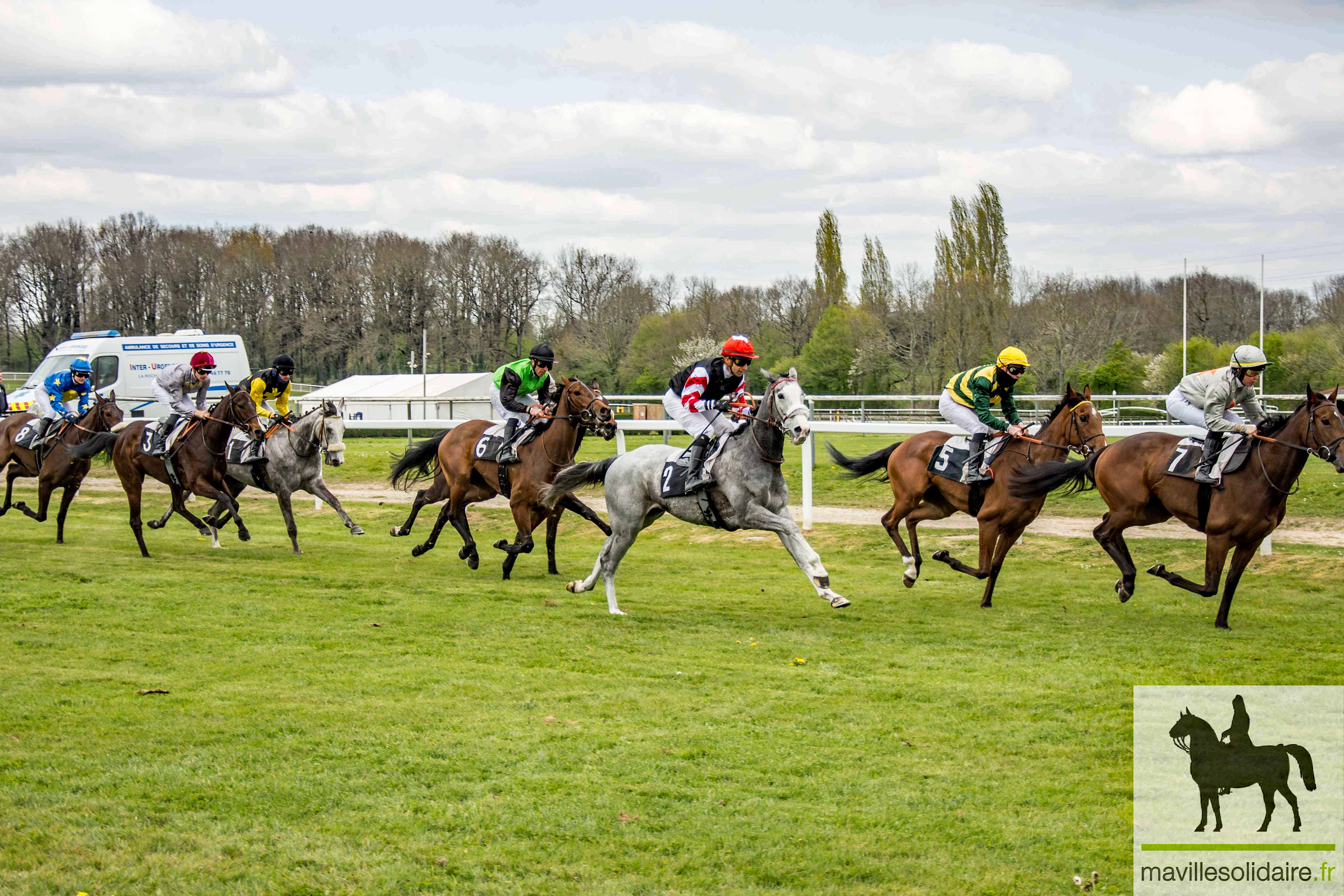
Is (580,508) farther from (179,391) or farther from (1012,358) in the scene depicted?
(179,391)

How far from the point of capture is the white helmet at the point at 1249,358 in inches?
326

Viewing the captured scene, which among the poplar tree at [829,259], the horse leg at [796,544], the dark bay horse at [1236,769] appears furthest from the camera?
the poplar tree at [829,259]

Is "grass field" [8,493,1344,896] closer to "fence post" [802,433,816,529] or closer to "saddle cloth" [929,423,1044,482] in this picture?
"saddle cloth" [929,423,1044,482]

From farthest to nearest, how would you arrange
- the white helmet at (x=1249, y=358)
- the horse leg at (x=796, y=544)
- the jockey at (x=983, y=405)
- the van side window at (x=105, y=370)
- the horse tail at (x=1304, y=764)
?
1. the van side window at (x=105, y=370)
2. the jockey at (x=983, y=405)
3. the white helmet at (x=1249, y=358)
4. the horse leg at (x=796, y=544)
5. the horse tail at (x=1304, y=764)

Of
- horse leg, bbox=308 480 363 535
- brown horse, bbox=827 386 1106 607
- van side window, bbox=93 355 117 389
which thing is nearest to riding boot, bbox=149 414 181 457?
horse leg, bbox=308 480 363 535

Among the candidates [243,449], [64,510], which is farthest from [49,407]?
[243,449]

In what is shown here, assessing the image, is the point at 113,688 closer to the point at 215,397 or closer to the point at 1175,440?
the point at 1175,440

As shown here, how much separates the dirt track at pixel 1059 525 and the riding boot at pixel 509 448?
3.64m

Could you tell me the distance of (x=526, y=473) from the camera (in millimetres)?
10969

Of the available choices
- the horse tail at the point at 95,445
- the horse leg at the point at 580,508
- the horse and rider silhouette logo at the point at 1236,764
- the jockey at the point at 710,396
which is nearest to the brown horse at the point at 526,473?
the horse leg at the point at 580,508

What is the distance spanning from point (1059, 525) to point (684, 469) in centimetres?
627

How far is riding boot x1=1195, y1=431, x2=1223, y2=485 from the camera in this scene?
8516mm

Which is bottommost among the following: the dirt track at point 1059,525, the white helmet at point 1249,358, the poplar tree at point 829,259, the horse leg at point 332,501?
the dirt track at point 1059,525

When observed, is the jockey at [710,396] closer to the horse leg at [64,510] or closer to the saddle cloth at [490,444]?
the saddle cloth at [490,444]
